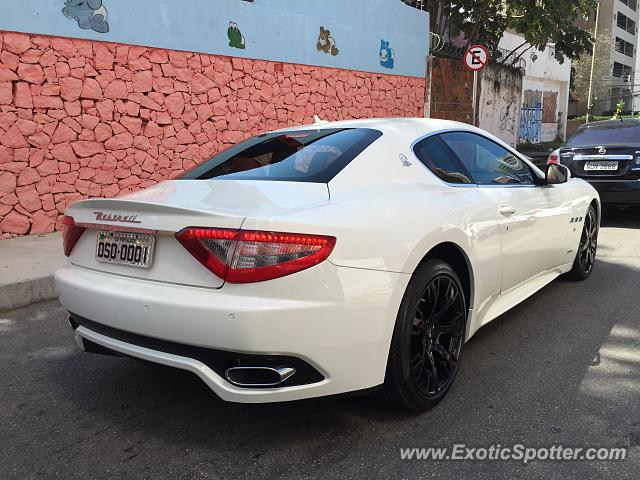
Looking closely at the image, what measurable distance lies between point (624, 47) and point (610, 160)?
244 ft

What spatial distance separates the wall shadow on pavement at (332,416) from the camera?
8.52 ft

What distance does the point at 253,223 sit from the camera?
7.64 ft

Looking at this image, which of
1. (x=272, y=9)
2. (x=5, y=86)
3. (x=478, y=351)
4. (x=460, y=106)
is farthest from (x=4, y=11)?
(x=460, y=106)

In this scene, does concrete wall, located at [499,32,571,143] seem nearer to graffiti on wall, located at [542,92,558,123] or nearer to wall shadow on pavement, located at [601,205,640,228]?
graffiti on wall, located at [542,92,558,123]

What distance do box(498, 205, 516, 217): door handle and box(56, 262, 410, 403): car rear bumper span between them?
4.18 ft

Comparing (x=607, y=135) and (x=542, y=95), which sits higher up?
(x=542, y=95)

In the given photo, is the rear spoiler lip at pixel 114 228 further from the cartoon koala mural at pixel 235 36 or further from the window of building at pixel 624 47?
the window of building at pixel 624 47

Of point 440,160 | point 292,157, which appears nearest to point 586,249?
point 440,160

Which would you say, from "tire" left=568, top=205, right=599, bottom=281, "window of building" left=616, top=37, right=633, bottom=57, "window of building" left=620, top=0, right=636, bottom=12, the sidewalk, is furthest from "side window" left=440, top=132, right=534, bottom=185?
"window of building" left=620, top=0, right=636, bottom=12

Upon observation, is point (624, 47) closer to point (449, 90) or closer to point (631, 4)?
point (631, 4)

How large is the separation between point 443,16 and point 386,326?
17.6 meters

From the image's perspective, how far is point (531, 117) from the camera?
25.2m

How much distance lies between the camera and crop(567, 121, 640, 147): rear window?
26.7ft

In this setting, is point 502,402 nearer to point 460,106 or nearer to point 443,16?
point 460,106
